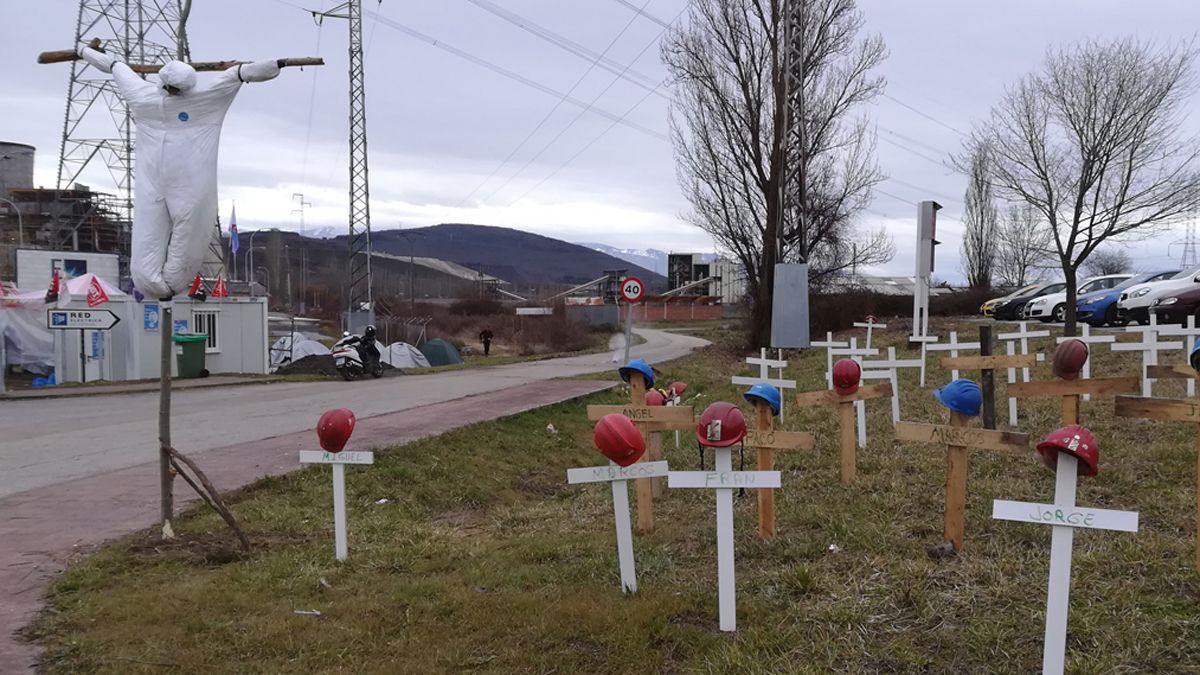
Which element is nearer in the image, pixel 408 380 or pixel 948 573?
pixel 948 573

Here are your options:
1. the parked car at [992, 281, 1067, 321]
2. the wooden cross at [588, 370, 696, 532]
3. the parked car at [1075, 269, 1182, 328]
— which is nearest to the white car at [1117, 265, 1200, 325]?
the parked car at [1075, 269, 1182, 328]

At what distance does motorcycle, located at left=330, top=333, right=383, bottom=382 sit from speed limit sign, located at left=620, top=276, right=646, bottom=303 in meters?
10.5

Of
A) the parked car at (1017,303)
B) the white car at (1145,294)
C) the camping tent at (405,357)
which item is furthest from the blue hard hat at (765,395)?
the camping tent at (405,357)

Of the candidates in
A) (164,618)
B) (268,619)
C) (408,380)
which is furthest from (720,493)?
(408,380)

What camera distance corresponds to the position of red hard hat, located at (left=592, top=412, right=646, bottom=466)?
4.67 m

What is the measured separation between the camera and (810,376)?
55.7ft

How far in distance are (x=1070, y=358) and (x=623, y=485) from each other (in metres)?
2.92

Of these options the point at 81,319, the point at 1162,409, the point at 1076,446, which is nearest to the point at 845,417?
the point at 1162,409

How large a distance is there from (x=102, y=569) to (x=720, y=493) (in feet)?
13.4

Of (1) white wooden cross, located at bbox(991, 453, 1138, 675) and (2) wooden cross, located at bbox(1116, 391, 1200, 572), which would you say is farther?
(2) wooden cross, located at bbox(1116, 391, 1200, 572)

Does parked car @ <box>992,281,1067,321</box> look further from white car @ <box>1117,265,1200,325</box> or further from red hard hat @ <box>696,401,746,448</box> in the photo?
red hard hat @ <box>696,401,746,448</box>

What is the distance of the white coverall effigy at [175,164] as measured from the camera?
6207mm

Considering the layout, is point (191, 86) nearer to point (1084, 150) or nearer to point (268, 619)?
point (268, 619)

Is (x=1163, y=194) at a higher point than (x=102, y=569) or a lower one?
higher
